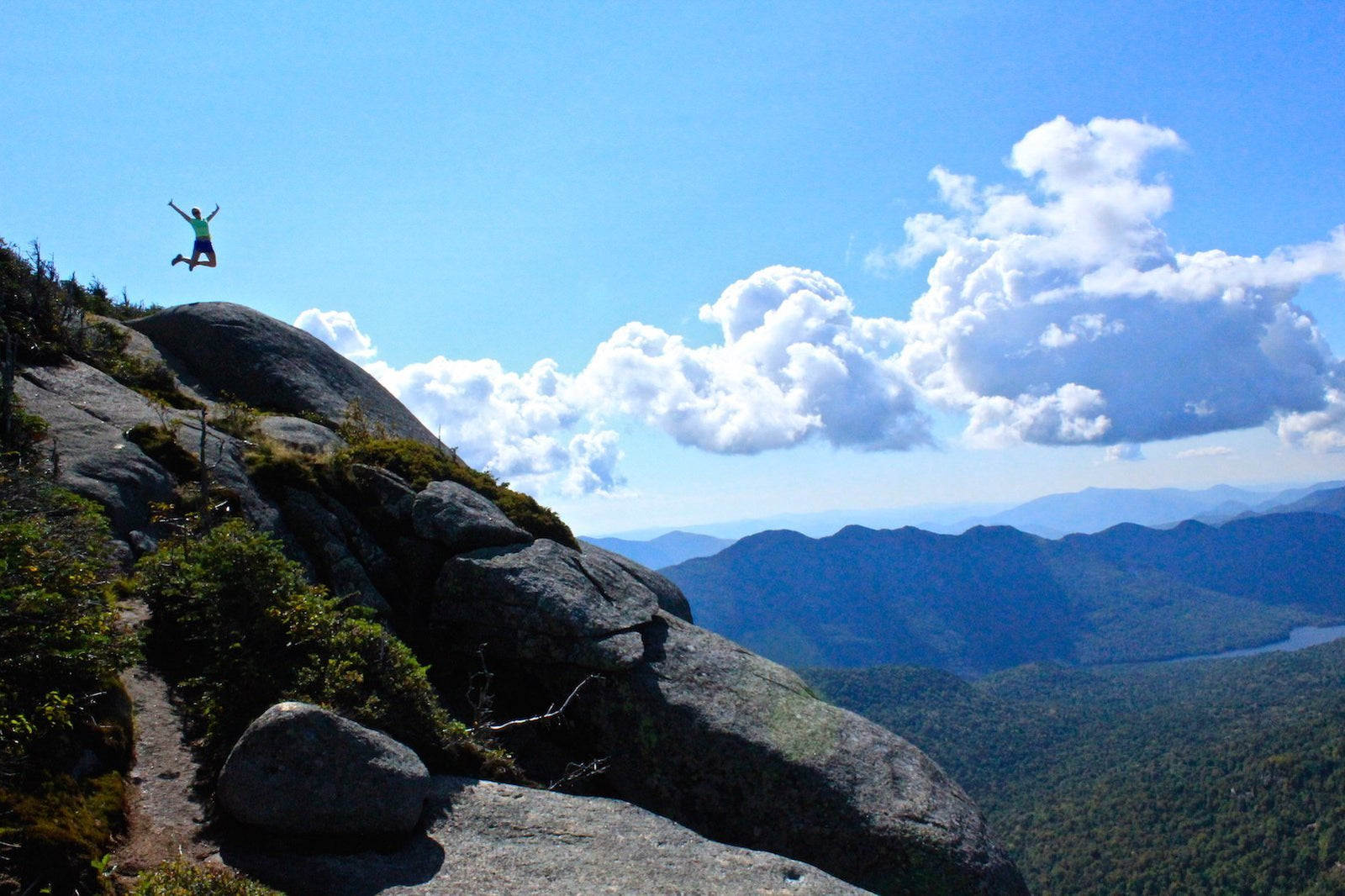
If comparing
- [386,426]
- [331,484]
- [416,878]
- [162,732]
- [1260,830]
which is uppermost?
[386,426]

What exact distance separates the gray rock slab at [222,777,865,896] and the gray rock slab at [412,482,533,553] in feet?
21.3

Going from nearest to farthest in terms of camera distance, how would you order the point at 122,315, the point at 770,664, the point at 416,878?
the point at 416,878 → the point at 770,664 → the point at 122,315

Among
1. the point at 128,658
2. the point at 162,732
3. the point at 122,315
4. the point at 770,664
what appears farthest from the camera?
the point at 122,315

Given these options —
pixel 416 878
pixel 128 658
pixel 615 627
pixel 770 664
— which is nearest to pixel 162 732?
pixel 128 658

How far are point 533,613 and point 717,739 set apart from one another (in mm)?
4109

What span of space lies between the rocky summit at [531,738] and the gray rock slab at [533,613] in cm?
4

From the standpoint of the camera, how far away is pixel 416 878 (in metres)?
7.60

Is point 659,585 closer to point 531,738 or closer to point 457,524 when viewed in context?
point 457,524

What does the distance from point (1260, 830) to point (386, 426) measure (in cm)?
12606

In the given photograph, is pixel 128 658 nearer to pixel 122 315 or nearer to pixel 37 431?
pixel 37 431

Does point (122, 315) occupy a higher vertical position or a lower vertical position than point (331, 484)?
higher

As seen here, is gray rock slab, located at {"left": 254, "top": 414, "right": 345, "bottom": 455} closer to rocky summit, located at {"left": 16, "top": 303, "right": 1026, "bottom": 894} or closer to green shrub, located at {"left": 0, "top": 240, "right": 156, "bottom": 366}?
rocky summit, located at {"left": 16, "top": 303, "right": 1026, "bottom": 894}

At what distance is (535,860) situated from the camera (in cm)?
823

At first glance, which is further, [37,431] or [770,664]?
[770,664]
